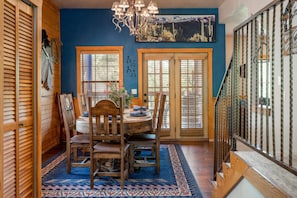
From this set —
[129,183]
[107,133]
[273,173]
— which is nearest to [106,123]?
[107,133]

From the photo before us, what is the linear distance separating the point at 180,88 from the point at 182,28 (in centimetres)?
139

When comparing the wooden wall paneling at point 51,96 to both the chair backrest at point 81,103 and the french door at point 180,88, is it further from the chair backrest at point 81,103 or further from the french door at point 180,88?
the french door at point 180,88

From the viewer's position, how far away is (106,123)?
357 centimetres

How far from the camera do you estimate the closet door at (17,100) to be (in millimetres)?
2107

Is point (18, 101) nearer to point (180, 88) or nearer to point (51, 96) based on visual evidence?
point (51, 96)

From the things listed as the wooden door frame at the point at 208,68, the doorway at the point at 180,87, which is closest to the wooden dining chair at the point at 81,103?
the wooden door frame at the point at 208,68

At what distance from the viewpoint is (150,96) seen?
23.0ft

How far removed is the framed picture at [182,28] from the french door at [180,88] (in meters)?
0.37

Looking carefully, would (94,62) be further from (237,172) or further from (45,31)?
(237,172)

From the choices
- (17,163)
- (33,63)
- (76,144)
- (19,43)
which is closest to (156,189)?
(76,144)

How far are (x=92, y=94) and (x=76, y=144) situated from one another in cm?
295

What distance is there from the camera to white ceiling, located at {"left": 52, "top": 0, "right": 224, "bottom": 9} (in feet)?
20.7

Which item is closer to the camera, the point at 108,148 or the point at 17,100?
the point at 17,100

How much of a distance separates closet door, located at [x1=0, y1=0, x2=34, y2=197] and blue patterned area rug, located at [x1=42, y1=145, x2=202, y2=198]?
1048mm
